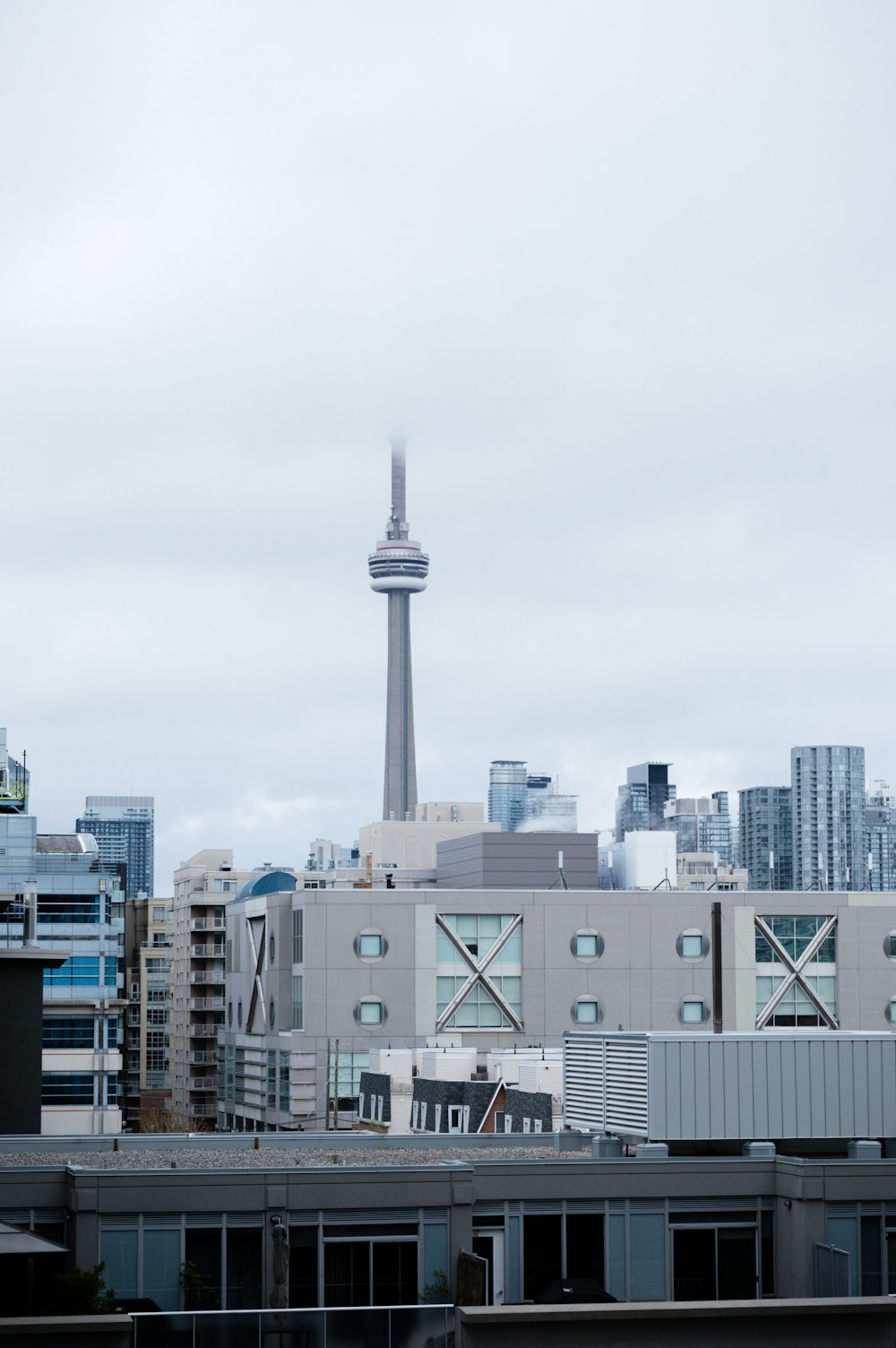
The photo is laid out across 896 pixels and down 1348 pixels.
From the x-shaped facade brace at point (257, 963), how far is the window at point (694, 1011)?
92.6ft

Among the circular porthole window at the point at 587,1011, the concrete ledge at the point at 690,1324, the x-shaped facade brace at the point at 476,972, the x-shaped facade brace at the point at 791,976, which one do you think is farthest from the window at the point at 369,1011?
the concrete ledge at the point at 690,1324

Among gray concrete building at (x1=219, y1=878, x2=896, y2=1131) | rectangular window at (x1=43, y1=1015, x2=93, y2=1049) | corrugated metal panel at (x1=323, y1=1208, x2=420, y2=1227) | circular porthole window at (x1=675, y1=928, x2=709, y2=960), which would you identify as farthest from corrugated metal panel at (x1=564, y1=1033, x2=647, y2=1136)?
circular porthole window at (x1=675, y1=928, x2=709, y2=960)

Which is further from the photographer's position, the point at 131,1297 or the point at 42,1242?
the point at 131,1297

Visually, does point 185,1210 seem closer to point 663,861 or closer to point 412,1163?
point 412,1163

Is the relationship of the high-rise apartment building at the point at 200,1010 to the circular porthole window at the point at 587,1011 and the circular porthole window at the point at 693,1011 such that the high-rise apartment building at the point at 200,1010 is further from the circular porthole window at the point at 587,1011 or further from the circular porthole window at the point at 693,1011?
the circular porthole window at the point at 693,1011

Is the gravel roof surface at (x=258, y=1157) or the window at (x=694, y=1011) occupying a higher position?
the gravel roof surface at (x=258, y=1157)

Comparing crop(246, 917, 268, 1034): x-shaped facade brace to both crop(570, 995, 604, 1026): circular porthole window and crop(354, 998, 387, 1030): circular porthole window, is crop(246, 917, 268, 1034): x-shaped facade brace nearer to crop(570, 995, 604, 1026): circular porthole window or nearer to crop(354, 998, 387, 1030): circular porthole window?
crop(354, 998, 387, 1030): circular porthole window

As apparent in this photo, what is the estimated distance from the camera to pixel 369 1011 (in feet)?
406

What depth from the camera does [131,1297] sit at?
3372 centimetres

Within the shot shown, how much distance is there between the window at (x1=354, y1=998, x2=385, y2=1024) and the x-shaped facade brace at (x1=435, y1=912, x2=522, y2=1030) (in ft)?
12.7

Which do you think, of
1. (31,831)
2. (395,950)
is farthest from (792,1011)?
(31,831)

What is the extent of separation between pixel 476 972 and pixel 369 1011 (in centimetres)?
766

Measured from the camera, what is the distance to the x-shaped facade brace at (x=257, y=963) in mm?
132875

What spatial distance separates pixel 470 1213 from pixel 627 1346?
170 inches
